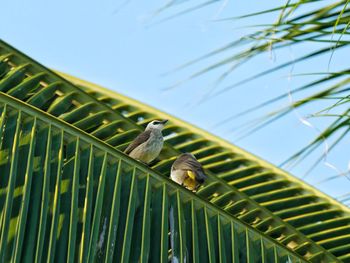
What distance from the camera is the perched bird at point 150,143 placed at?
20.0 feet

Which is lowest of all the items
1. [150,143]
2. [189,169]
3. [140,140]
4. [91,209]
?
[91,209]

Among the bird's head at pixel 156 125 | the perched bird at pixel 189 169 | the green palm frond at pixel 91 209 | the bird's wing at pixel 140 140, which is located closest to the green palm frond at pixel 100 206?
the green palm frond at pixel 91 209

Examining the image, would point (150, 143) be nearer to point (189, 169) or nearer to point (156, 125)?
point (156, 125)

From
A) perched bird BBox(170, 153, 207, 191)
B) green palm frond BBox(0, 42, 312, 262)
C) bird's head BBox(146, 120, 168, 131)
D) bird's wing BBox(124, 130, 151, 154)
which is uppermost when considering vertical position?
bird's head BBox(146, 120, 168, 131)

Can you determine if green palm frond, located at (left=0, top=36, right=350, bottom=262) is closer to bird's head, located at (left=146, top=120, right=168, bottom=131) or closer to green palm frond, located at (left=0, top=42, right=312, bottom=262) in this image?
green palm frond, located at (left=0, top=42, right=312, bottom=262)

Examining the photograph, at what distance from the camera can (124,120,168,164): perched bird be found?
20.0 ft

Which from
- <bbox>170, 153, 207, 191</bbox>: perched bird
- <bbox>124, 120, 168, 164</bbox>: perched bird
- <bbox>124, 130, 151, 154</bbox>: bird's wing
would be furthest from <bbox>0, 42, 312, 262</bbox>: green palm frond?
<bbox>124, 120, 168, 164</bbox>: perched bird

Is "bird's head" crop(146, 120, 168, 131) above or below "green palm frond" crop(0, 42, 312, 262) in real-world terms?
above

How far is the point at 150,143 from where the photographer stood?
6562mm

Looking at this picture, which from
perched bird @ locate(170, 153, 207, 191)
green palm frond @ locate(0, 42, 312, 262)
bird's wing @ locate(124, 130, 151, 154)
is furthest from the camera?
bird's wing @ locate(124, 130, 151, 154)

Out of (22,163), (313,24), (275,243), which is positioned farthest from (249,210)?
(313,24)

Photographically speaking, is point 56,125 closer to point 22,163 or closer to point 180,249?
point 22,163

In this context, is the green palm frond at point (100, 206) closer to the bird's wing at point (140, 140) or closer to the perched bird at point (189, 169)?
the perched bird at point (189, 169)

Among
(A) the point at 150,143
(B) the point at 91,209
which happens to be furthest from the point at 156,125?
(B) the point at 91,209
